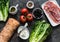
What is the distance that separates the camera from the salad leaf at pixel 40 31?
220 cm

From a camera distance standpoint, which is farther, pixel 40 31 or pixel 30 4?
pixel 30 4

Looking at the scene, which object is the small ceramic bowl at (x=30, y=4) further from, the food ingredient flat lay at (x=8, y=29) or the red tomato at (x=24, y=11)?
the food ingredient flat lay at (x=8, y=29)

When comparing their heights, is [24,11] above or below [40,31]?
above

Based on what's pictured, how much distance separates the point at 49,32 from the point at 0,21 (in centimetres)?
44

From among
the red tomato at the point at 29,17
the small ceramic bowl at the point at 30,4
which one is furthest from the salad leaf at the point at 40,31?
the small ceramic bowl at the point at 30,4

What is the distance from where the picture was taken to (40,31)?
2221mm

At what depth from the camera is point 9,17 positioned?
231cm

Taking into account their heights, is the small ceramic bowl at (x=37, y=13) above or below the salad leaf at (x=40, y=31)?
above

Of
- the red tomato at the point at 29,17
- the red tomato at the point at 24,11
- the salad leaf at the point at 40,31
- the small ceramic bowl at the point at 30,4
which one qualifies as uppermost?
the small ceramic bowl at the point at 30,4

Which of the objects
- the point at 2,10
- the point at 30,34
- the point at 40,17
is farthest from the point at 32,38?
the point at 2,10

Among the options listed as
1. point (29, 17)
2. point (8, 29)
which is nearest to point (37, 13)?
point (29, 17)

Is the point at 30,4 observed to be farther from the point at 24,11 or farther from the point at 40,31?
the point at 40,31

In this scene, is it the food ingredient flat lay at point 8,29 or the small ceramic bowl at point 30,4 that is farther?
the small ceramic bowl at point 30,4

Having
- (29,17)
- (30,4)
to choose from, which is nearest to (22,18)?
(29,17)
